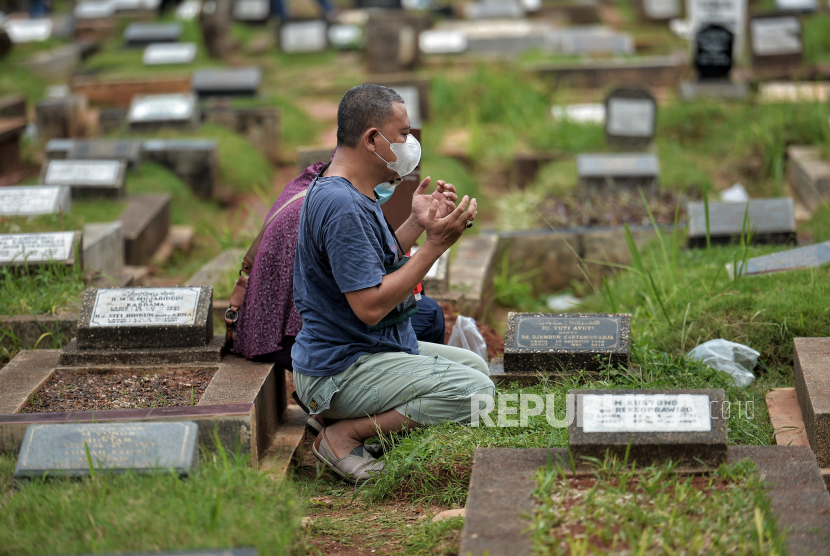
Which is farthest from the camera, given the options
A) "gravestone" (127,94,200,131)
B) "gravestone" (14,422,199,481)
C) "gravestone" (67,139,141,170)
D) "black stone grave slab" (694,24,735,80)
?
"black stone grave slab" (694,24,735,80)

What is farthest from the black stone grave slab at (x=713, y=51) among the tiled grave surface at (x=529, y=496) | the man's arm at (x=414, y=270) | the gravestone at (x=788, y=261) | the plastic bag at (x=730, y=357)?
the tiled grave surface at (x=529, y=496)

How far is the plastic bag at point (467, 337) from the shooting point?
405 centimetres

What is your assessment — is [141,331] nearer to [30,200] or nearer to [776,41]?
[30,200]

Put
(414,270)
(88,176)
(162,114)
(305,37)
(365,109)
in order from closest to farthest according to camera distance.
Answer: (414,270)
(365,109)
(88,176)
(162,114)
(305,37)

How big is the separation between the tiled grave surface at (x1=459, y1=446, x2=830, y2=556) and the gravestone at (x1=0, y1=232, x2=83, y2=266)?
282 cm

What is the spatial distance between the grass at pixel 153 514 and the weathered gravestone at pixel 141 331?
122 cm

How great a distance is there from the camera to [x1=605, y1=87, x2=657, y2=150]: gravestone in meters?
8.00

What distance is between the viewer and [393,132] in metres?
3.06

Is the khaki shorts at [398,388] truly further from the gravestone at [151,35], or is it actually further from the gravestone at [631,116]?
the gravestone at [151,35]

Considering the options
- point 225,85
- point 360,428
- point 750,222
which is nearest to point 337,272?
point 360,428

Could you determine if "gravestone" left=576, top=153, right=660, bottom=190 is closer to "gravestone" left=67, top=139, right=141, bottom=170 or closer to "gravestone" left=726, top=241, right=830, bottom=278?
"gravestone" left=726, top=241, right=830, bottom=278

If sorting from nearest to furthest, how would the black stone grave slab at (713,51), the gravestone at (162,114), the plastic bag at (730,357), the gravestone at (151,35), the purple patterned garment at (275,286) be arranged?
the purple patterned garment at (275,286) < the plastic bag at (730,357) < the gravestone at (162,114) < the black stone grave slab at (713,51) < the gravestone at (151,35)

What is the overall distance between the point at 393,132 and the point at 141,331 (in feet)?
5.01

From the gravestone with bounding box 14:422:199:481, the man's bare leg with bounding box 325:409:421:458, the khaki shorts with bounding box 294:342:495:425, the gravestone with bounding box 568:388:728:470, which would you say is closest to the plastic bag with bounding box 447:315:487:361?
the khaki shorts with bounding box 294:342:495:425
